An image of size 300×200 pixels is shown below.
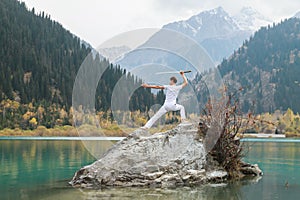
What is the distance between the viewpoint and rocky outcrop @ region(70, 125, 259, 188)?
1354 centimetres

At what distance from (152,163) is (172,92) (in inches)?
95.7

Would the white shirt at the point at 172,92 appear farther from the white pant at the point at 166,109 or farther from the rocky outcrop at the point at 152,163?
the rocky outcrop at the point at 152,163

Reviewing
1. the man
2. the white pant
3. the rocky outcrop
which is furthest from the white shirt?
the rocky outcrop

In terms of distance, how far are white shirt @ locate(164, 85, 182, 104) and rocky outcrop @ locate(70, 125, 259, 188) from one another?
1253 millimetres

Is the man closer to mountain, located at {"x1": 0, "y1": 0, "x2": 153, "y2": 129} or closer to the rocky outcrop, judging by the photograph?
the rocky outcrop

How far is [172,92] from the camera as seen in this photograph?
545 inches

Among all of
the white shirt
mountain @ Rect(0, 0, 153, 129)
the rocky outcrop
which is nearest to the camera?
the rocky outcrop

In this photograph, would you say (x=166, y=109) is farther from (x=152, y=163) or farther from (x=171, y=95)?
(x=152, y=163)

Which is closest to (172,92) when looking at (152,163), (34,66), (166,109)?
(166,109)

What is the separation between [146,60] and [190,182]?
4.36 metres

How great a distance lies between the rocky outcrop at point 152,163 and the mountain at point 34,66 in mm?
74061

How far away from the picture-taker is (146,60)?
46.4 ft

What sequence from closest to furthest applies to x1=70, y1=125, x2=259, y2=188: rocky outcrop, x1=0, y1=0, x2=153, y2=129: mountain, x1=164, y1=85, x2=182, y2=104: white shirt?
x1=70, y1=125, x2=259, y2=188: rocky outcrop → x1=164, y1=85, x2=182, y2=104: white shirt → x1=0, y1=0, x2=153, y2=129: mountain

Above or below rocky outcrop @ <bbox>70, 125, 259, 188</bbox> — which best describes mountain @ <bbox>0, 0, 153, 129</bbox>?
above
